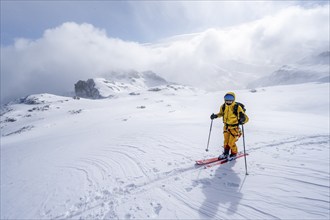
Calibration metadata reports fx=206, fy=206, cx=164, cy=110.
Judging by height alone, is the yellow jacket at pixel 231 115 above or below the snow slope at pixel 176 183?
above

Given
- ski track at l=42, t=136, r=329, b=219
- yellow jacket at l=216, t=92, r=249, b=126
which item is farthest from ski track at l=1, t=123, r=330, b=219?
yellow jacket at l=216, t=92, r=249, b=126

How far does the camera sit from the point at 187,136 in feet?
42.5

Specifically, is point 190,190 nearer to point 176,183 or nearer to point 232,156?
point 176,183

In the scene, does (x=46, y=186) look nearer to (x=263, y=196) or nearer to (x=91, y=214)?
(x=91, y=214)

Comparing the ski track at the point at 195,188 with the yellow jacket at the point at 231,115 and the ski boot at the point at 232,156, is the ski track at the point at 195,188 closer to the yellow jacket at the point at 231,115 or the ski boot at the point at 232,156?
the ski boot at the point at 232,156

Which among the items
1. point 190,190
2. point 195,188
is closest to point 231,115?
point 195,188

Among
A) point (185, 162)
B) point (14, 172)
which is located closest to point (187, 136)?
point (185, 162)

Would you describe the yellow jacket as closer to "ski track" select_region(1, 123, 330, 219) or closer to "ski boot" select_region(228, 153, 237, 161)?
"ski boot" select_region(228, 153, 237, 161)

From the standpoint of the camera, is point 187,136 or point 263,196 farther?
point 187,136

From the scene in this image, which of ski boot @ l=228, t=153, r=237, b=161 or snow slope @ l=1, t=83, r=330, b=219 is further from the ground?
ski boot @ l=228, t=153, r=237, b=161

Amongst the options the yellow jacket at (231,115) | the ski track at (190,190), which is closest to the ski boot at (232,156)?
the ski track at (190,190)

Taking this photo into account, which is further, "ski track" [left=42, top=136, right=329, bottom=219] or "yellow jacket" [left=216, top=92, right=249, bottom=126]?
"yellow jacket" [left=216, top=92, right=249, bottom=126]

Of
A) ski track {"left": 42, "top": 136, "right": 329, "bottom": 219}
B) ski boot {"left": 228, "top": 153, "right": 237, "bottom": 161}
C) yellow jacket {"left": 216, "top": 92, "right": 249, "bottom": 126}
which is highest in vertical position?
yellow jacket {"left": 216, "top": 92, "right": 249, "bottom": 126}

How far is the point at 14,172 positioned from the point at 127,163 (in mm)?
7085
